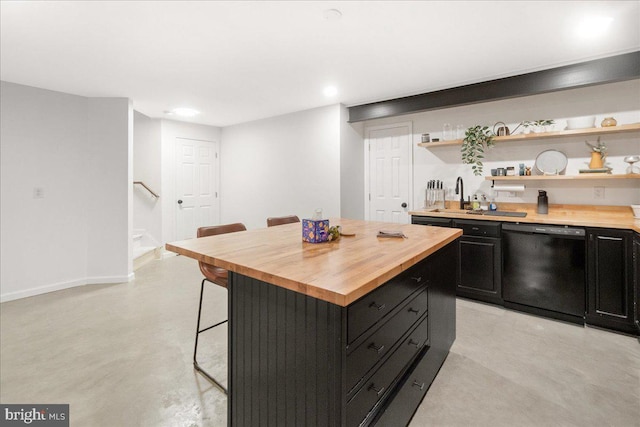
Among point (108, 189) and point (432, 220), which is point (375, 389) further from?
point (108, 189)

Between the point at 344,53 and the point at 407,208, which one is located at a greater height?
the point at 344,53

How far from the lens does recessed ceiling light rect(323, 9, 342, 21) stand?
2.21 m

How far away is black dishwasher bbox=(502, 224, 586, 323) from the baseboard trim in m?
4.82

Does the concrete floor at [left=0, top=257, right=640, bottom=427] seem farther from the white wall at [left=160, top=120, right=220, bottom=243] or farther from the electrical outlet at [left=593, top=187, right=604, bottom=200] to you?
the white wall at [left=160, top=120, right=220, bottom=243]

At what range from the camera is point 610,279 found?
2.68 metres

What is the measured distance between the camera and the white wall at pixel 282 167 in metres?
4.64

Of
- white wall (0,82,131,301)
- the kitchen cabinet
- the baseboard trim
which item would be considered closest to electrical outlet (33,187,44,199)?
white wall (0,82,131,301)

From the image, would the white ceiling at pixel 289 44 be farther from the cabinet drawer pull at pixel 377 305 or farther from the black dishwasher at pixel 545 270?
the cabinet drawer pull at pixel 377 305

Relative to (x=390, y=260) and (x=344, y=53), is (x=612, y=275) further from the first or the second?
(x=344, y=53)

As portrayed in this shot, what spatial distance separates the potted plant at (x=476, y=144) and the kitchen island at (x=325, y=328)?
95.9 inches

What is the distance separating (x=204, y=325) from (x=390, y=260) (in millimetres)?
2233

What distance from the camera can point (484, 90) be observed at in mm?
3557

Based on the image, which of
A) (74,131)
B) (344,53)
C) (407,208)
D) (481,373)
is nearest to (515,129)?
(407,208)

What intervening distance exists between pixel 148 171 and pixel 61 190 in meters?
1.65
